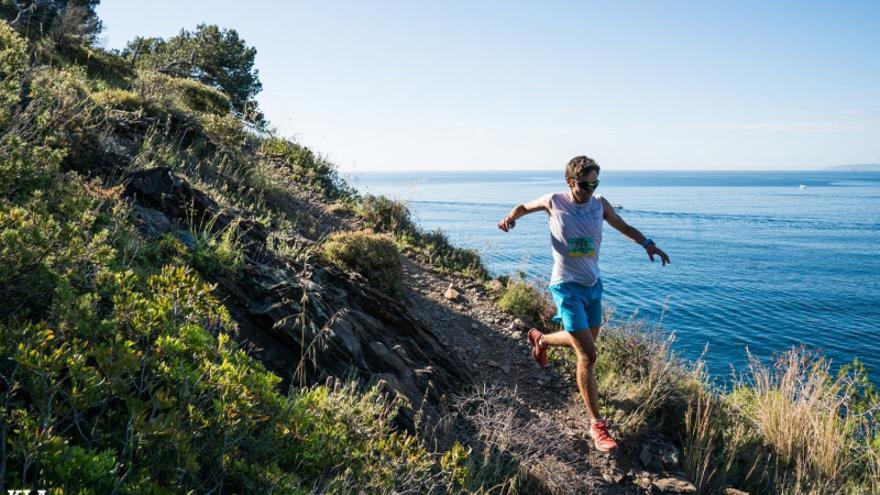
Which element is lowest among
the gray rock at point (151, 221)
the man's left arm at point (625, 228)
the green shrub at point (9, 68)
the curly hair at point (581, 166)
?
the gray rock at point (151, 221)

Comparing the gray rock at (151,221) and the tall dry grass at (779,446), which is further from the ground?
the gray rock at (151,221)

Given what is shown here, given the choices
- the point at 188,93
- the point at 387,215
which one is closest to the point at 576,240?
the point at 387,215

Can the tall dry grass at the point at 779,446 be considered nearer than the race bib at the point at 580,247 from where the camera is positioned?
Yes

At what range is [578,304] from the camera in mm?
5449

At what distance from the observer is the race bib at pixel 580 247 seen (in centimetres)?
550

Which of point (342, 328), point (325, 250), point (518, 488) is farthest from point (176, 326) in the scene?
point (325, 250)

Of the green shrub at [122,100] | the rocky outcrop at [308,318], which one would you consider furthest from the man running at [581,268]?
the green shrub at [122,100]

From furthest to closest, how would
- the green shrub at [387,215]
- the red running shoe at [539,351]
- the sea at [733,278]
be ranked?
the sea at [733,278] → the green shrub at [387,215] → the red running shoe at [539,351]

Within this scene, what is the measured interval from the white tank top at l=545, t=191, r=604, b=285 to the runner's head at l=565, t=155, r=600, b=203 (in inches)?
5.1

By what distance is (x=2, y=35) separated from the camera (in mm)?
6133

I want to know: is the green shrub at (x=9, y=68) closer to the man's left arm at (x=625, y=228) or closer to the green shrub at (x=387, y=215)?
the man's left arm at (x=625, y=228)

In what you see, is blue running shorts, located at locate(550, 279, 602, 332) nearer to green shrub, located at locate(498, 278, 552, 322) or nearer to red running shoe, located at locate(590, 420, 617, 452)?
red running shoe, located at locate(590, 420, 617, 452)

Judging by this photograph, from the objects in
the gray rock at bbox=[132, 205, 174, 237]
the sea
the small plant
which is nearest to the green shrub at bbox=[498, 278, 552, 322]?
the sea

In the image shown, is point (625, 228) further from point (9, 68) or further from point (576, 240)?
point (9, 68)
